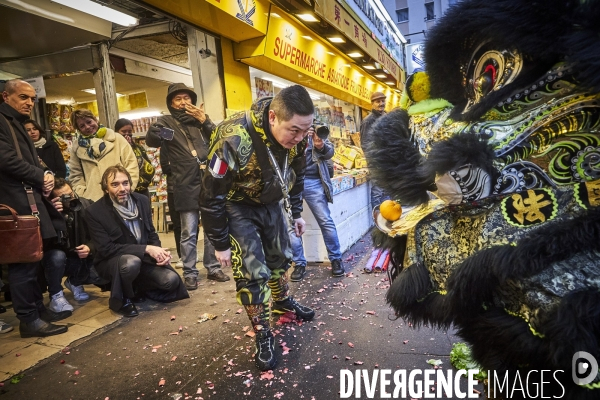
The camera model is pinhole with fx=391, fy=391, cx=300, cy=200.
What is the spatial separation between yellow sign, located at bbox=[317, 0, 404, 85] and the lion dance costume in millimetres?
4653

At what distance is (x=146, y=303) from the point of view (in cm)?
392

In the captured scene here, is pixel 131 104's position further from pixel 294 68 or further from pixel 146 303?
pixel 146 303

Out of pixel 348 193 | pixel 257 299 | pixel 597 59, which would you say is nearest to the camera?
pixel 597 59

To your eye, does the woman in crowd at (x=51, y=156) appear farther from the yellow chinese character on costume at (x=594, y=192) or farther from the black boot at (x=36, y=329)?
the yellow chinese character on costume at (x=594, y=192)

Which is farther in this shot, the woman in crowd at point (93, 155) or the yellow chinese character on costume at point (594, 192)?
the woman in crowd at point (93, 155)

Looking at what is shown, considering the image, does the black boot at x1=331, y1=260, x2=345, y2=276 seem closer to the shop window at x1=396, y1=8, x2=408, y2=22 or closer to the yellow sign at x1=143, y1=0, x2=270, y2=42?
the yellow sign at x1=143, y1=0, x2=270, y2=42

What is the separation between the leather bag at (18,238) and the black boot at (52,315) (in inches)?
27.9

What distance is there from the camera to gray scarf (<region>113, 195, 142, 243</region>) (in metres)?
3.71

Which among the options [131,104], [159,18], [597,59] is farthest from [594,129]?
[131,104]

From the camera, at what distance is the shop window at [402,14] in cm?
3524

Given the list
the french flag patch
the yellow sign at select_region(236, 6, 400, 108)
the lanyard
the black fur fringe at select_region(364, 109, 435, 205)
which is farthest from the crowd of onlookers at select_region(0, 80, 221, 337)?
the black fur fringe at select_region(364, 109, 435, 205)

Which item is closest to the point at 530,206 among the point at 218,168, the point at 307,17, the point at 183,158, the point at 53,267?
the point at 218,168

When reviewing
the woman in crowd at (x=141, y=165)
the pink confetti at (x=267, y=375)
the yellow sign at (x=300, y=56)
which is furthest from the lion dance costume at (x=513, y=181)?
the woman in crowd at (x=141, y=165)

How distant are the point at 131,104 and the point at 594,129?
26.6ft
